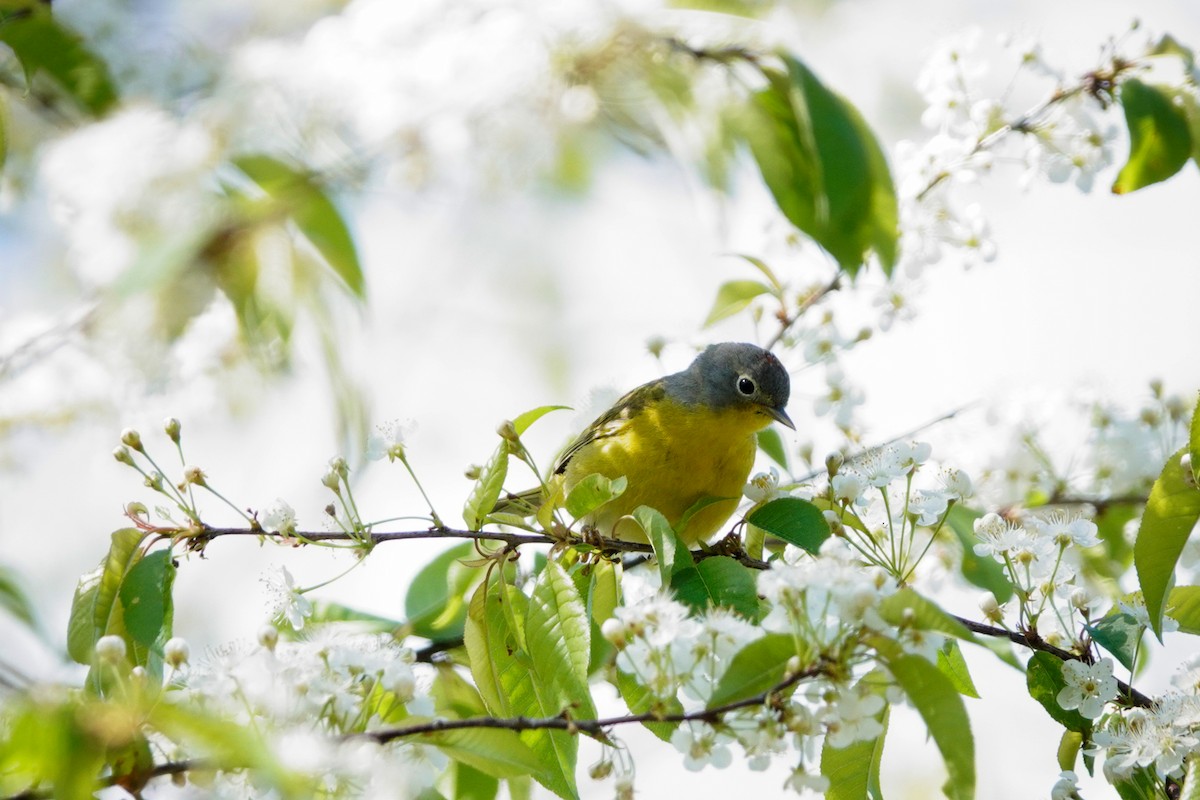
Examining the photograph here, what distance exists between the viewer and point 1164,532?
8.54 ft

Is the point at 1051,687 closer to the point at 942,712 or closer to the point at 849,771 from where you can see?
the point at 849,771

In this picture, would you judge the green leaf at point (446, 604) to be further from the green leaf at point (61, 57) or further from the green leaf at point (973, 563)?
the green leaf at point (61, 57)

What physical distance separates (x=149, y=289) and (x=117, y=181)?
0.46 m

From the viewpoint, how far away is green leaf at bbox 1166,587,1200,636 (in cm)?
286

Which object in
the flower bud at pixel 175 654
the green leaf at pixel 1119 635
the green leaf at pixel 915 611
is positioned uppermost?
the flower bud at pixel 175 654

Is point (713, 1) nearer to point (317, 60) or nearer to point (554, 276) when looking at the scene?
point (317, 60)

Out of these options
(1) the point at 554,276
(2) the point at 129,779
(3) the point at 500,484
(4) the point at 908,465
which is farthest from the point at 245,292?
(1) the point at 554,276

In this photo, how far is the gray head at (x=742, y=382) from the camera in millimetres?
5078

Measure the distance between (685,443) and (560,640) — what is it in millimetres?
2399

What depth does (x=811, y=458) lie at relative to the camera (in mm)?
3814

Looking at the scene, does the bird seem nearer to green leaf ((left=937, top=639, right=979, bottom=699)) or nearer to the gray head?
the gray head

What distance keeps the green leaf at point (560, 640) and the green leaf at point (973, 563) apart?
4.57 feet

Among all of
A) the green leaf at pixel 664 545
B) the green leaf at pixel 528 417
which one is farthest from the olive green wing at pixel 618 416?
the green leaf at pixel 664 545

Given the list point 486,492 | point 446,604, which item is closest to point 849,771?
point 486,492
